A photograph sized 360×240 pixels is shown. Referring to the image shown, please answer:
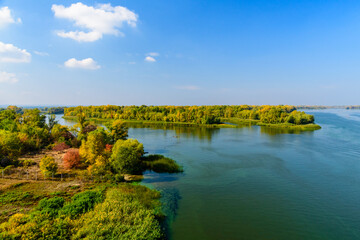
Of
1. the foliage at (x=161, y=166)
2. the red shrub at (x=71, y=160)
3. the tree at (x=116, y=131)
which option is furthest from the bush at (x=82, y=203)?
the tree at (x=116, y=131)

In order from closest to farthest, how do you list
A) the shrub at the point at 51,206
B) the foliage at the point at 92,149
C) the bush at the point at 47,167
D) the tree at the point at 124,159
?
the shrub at the point at 51,206 < the bush at the point at 47,167 < the tree at the point at 124,159 < the foliage at the point at 92,149

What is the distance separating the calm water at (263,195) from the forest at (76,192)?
305 centimetres

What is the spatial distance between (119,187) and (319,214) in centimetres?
2158

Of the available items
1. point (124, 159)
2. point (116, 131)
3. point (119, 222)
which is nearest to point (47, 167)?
point (124, 159)

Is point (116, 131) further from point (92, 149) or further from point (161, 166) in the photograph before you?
point (161, 166)

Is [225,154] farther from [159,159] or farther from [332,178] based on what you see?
[332,178]

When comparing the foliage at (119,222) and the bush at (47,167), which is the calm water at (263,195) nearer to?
the foliage at (119,222)

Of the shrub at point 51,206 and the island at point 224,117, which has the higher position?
the island at point 224,117

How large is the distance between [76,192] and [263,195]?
2148 cm

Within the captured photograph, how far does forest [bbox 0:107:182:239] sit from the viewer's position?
12.9 m

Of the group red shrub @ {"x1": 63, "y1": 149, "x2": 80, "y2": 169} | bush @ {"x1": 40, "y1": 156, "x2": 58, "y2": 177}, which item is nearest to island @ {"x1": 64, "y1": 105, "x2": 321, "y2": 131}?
red shrub @ {"x1": 63, "y1": 149, "x2": 80, "y2": 169}

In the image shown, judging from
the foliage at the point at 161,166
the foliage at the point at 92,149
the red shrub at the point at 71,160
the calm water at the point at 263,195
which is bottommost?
the calm water at the point at 263,195

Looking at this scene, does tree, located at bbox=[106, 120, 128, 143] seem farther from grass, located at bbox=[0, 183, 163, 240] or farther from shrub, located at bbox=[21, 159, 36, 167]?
grass, located at bbox=[0, 183, 163, 240]

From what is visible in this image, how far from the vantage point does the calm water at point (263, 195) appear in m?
16.1
